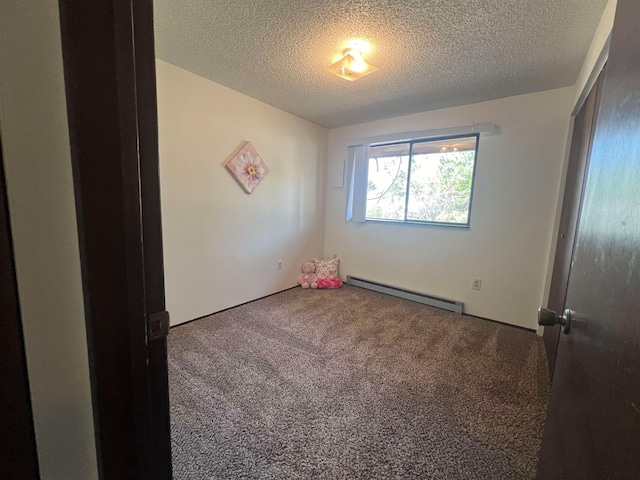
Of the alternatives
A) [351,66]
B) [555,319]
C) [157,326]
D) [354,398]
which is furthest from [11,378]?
[351,66]

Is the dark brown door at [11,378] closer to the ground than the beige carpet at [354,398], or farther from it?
farther from it

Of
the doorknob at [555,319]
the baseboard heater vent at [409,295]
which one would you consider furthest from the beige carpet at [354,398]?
the doorknob at [555,319]

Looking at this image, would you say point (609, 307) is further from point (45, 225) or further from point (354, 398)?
point (354, 398)

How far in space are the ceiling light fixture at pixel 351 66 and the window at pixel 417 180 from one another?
146cm

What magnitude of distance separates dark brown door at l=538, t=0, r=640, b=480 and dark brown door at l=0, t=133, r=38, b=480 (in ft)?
3.03

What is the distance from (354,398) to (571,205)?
7.09 feet

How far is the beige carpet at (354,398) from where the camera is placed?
125 cm

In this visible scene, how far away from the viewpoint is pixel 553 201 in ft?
8.22

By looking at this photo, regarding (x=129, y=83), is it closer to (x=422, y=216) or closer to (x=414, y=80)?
(x=414, y=80)

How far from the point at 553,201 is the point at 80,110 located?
333cm

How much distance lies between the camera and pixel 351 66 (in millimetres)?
1963

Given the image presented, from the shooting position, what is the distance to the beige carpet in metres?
1.25

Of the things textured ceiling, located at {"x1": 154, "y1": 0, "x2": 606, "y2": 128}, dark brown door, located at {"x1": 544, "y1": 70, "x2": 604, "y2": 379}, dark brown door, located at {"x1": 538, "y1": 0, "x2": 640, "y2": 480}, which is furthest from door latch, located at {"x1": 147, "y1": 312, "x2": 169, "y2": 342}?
dark brown door, located at {"x1": 544, "y1": 70, "x2": 604, "y2": 379}

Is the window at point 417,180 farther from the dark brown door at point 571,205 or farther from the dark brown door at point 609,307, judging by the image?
the dark brown door at point 609,307
